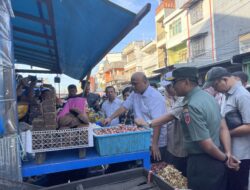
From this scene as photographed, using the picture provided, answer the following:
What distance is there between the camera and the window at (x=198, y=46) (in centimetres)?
2317

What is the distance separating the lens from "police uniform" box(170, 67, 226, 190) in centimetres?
227

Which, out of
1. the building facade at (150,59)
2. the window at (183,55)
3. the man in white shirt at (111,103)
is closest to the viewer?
the man in white shirt at (111,103)

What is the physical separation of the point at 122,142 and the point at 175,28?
27.6m

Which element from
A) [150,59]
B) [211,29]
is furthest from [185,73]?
[150,59]

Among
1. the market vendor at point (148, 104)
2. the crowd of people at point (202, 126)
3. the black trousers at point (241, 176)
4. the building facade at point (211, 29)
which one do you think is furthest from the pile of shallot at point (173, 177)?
the building facade at point (211, 29)

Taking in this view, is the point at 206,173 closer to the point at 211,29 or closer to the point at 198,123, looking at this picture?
the point at 198,123

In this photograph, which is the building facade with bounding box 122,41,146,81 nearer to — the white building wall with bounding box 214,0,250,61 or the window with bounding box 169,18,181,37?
the window with bounding box 169,18,181,37

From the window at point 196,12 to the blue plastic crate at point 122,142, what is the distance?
75.5 feet

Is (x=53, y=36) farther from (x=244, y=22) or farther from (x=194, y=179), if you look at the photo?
(x=244, y=22)

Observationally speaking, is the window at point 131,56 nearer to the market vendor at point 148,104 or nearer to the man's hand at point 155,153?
the market vendor at point 148,104

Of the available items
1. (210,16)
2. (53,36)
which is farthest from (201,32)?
(53,36)

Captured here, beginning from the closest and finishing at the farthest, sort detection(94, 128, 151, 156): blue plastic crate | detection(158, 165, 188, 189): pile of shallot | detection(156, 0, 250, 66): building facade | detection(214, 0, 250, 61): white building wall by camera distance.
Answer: detection(94, 128, 151, 156): blue plastic crate → detection(158, 165, 188, 189): pile of shallot → detection(214, 0, 250, 61): white building wall → detection(156, 0, 250, 66): building facade

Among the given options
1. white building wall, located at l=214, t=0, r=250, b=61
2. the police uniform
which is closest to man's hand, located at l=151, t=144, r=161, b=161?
the police uniform

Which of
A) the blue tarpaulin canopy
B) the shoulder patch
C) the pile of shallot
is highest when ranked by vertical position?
the blue tarpaulin canopy
